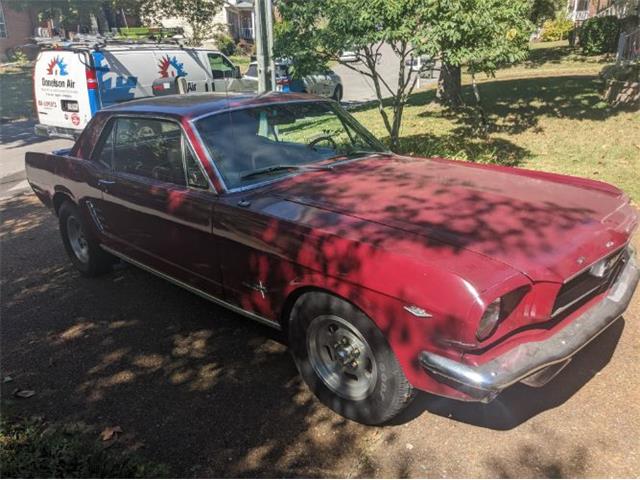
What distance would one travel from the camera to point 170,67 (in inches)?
472

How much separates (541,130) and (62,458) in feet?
31.3

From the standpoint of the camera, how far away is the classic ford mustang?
8.02 feet

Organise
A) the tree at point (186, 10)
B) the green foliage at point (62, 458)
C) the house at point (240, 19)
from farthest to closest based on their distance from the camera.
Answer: the house at point (240, 19)
the tree at point (186, 10)
the green foliage at point (62, 458)

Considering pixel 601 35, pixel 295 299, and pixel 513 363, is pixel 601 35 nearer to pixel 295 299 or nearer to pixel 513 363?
pixel 295 299

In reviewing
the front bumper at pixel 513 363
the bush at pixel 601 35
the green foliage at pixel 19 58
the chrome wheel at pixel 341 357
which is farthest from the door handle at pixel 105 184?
the green foliage at pixel 19 58

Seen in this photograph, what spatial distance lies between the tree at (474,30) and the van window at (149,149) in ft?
11.4

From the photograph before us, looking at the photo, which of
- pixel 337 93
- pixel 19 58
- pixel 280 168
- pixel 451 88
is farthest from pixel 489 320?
pixel 19 58

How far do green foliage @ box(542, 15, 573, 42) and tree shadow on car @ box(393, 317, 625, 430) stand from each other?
35169mm

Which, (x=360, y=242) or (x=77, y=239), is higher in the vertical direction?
(x=360, y=242)

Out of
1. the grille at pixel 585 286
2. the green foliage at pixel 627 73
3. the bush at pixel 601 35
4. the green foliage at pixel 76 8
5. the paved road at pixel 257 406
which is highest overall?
the green foliage at pixel 76 8

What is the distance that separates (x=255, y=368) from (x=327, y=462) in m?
1.00

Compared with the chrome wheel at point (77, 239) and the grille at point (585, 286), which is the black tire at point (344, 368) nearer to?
the grille at point (585, 286)

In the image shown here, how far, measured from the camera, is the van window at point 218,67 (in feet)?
43.9

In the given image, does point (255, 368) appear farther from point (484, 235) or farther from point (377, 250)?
point (484, 235)
